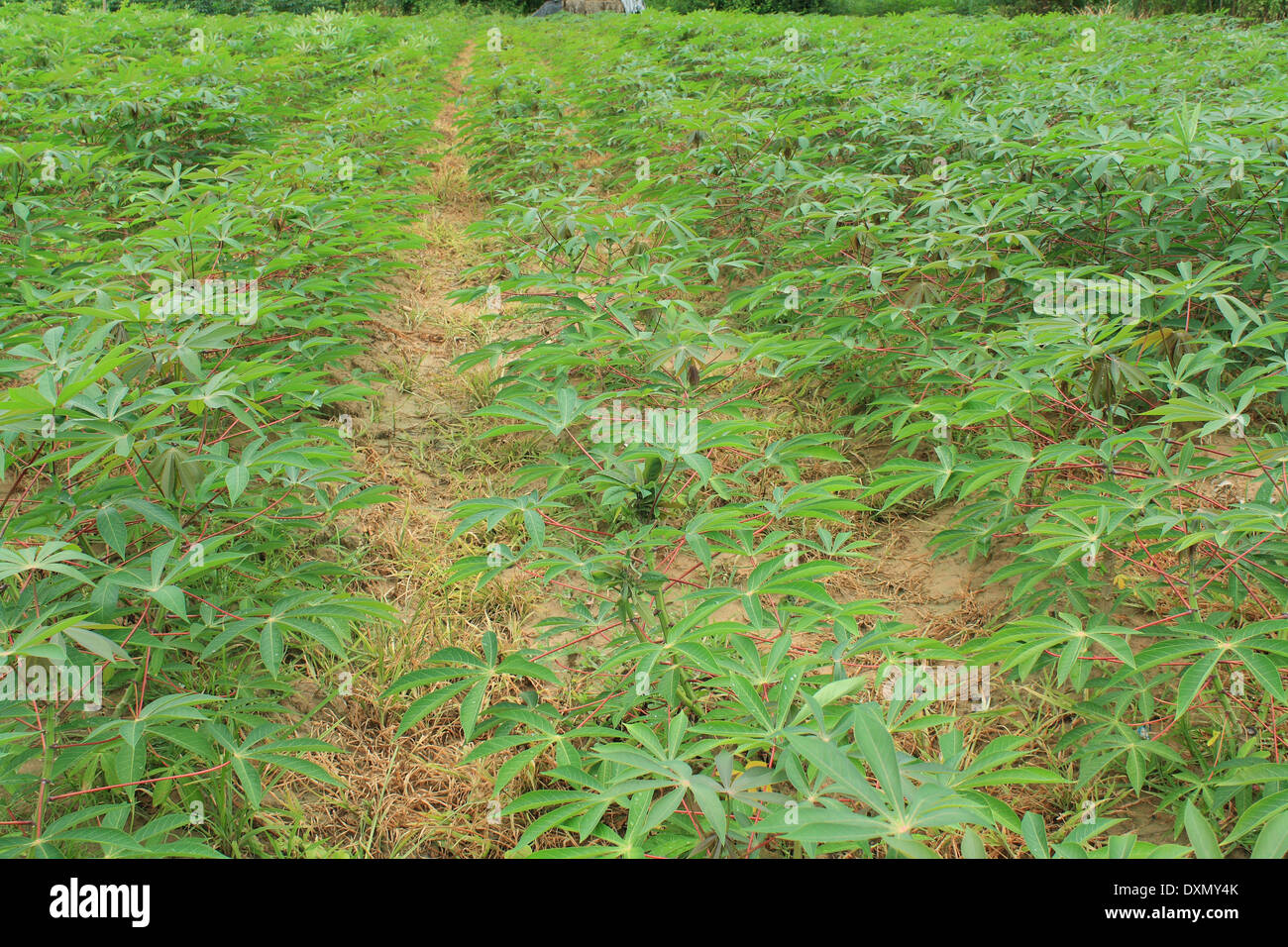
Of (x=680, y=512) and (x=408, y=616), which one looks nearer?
(x=408, y=616)

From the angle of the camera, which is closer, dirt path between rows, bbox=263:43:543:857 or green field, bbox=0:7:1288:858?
green field, bbox=0:7:1288:858

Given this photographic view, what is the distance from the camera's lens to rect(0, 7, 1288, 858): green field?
1.13 meters

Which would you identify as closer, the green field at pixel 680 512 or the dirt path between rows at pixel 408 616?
the green field at pixel 680 512

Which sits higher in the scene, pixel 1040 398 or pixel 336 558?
pixel 1040 398

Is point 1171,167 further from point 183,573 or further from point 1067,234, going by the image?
point 183,573

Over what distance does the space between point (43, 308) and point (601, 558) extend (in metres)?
1.78

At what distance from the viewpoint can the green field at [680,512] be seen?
1126 mm

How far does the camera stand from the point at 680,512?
200cm

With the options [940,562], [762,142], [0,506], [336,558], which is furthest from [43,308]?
[762,142]

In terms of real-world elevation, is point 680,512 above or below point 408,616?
above

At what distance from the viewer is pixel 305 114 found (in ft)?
15.8
